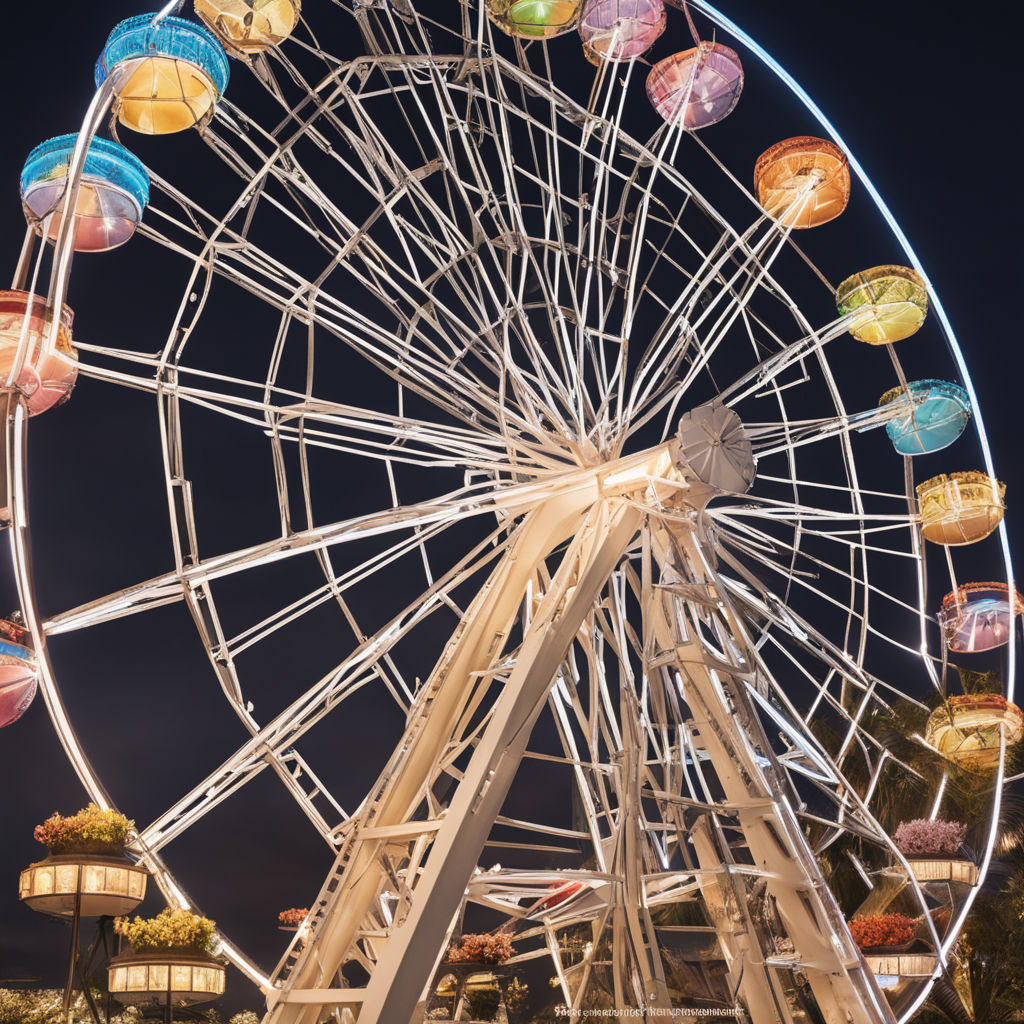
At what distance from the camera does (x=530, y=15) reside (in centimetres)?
1141

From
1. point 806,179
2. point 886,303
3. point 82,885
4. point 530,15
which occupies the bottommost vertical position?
point 82,885

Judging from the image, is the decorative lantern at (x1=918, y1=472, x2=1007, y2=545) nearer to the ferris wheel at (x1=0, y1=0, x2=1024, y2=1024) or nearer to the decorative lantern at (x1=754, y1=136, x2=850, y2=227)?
the ferris wheel at (x1=0, y1=0, x2=1024, y2=1024)

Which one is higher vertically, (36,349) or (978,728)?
(36,349)

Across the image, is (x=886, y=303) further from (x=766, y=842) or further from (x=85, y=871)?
(x=85, y=871)

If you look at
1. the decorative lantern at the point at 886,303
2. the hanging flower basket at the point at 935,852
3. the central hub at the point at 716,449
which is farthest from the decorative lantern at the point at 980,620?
the central hub at the point at 716,449

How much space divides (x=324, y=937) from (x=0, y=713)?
9.24 ft


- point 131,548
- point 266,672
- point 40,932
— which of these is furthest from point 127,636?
point 40,932

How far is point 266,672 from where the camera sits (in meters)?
25.8

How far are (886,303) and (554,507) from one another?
4582 millimetres

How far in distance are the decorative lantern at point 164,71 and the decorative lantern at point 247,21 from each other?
658 millimetres

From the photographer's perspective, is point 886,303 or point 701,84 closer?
point 886,303

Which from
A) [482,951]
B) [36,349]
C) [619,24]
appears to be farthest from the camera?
[619,24]

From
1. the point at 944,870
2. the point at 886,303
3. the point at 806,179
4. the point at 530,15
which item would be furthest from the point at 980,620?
the point at 530,15

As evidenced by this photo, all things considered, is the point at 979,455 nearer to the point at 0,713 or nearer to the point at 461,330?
the point at 461,330
